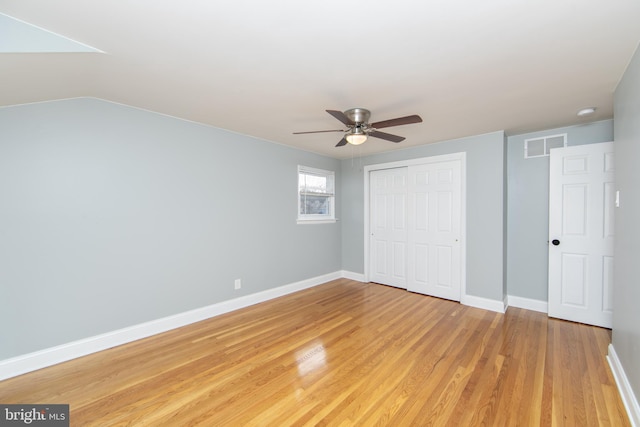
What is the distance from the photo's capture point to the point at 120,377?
7.04 feet

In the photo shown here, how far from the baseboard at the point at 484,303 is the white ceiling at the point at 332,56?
2.40 m

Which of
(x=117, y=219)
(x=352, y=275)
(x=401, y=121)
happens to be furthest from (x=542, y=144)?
(x=117, y=219)

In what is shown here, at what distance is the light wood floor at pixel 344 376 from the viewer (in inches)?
68.9

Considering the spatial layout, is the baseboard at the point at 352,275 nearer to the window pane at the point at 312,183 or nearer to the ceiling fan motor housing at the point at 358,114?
the window pane at the point at 312,183

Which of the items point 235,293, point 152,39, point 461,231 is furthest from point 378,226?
point 152,39

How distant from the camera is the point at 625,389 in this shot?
1.88 metres

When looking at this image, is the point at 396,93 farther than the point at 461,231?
No

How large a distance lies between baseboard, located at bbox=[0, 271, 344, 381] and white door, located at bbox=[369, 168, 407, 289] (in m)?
2.03

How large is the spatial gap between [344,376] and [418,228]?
A: 2.89 m

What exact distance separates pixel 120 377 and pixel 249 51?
105 inches

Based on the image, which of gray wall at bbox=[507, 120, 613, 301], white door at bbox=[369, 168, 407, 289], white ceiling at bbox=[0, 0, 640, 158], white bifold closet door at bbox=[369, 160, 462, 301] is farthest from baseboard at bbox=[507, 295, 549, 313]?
white ceiling at bbox=[0, 0, 640, 158]

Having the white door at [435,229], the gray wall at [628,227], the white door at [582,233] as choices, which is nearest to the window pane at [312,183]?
the white door at [435,229]

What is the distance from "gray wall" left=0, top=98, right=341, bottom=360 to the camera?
7.15 feet

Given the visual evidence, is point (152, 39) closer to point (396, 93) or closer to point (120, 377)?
point (396, 93)
